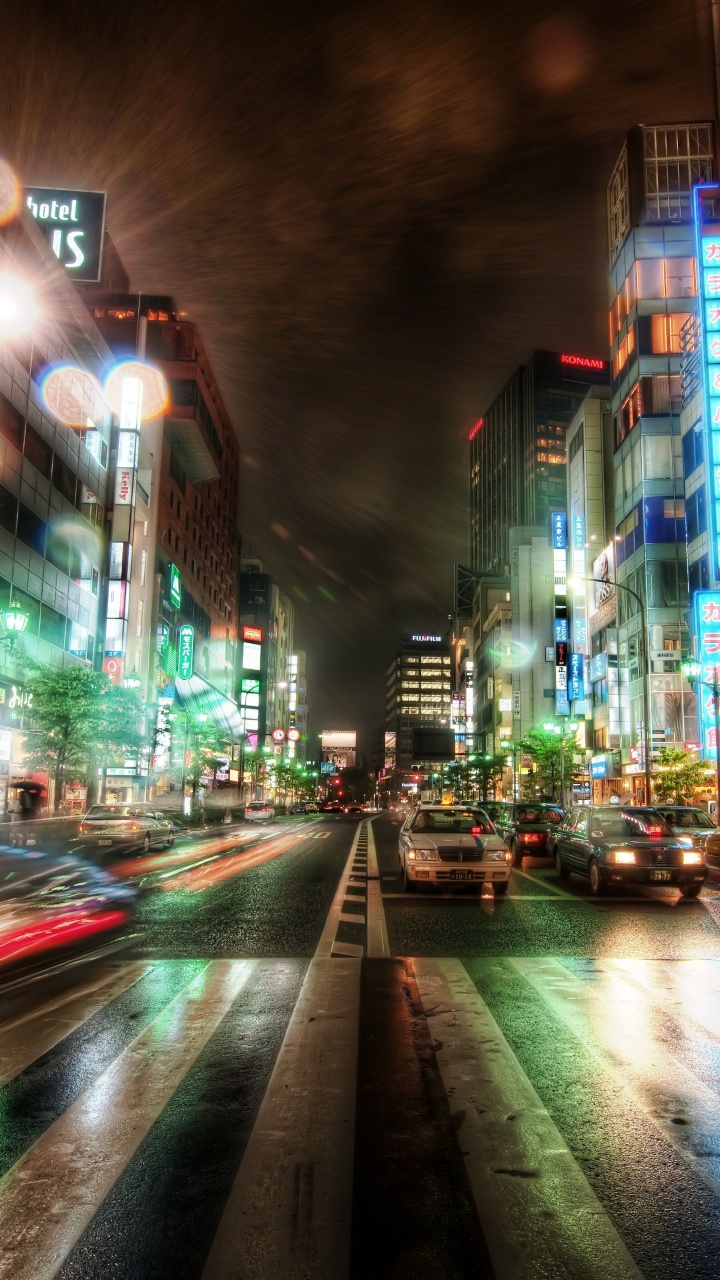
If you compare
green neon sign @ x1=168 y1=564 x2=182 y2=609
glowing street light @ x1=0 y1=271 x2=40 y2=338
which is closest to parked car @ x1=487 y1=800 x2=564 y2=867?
glowing street light @ x1=0 y1=271 x2=40 y2=338

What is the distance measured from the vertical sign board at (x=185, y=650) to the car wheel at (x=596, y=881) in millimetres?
64246

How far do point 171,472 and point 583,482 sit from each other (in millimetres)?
37482

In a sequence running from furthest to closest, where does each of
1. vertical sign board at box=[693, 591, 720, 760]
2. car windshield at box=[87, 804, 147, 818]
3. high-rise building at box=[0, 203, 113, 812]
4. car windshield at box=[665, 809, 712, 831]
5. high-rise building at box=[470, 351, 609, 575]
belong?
1. high-rise building at box=[470, 351, 609, 575]
2. vertical sign board at box=[693, 591, 720, 760]
3. high-rise building at box=[0, 203, 113, 812]
4. car windshield at box=[87, 804, 147, 818]
5. car windshield at box=[665, 809, 712, 831]

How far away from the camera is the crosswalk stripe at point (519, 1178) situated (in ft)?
10.9

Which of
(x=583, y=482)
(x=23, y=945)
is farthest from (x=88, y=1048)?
(x=583, y=482)

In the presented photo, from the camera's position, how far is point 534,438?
159 metres

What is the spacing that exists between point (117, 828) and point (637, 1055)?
22086mm

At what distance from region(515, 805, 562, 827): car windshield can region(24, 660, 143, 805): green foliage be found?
17889 millimetres

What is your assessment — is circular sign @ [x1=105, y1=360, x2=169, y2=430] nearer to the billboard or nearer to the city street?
the billboard

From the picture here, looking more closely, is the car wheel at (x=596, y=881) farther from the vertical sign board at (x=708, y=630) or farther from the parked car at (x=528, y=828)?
the vertical sign board at (x=708, y=630)

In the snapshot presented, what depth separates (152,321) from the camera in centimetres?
9225

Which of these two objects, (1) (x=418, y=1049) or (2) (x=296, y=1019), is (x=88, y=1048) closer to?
(2) (x=296, y=1019)

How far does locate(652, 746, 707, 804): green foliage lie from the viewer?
144ft

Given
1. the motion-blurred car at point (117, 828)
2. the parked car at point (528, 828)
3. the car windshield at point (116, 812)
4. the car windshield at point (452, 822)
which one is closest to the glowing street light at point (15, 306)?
the car windshield at point (116, 812)
